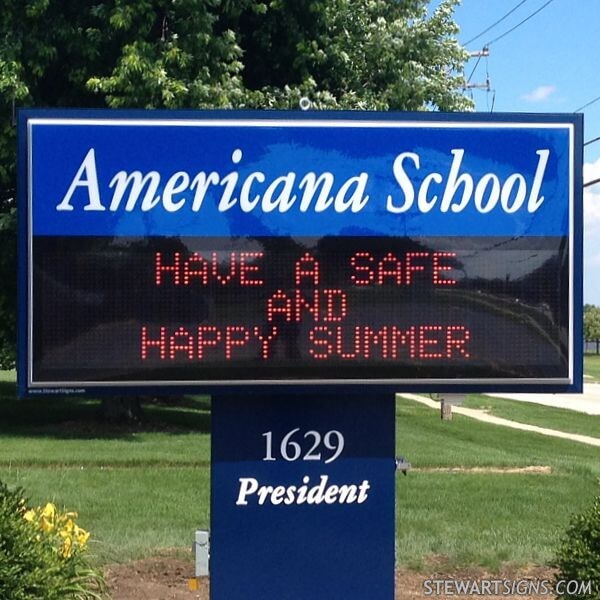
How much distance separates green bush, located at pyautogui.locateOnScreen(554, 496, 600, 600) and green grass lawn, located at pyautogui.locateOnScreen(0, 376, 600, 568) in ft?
3.39

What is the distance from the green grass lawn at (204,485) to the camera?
29.0ft

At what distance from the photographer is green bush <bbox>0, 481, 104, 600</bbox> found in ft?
17.2

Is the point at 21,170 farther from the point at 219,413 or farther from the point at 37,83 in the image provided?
the point at 37,83

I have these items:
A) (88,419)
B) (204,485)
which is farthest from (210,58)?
(88,419)

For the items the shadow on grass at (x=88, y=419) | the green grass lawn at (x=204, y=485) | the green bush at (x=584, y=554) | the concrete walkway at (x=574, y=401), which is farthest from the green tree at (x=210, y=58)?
the concrete walkway at (x=574, y=401)

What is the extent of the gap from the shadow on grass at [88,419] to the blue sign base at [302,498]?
9651 mm

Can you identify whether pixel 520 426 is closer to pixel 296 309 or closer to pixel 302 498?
pixel 302 498

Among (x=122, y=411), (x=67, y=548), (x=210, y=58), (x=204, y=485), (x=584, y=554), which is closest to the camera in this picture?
(x=584, y=554)

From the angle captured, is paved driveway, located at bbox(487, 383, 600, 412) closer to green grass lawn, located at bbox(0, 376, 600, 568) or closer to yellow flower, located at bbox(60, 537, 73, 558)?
green grass lawn, located at bbox(0, 376, 600, 568)

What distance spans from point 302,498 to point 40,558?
1599 millimetres

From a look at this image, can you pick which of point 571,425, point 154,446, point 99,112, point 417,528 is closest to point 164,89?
point 154,446

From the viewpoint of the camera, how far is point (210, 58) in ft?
49.5

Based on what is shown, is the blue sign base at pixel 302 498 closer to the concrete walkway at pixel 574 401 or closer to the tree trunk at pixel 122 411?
the tree trunk at pixel 122 411

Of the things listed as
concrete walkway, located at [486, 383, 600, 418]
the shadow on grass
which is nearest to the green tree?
the shadow on grass
